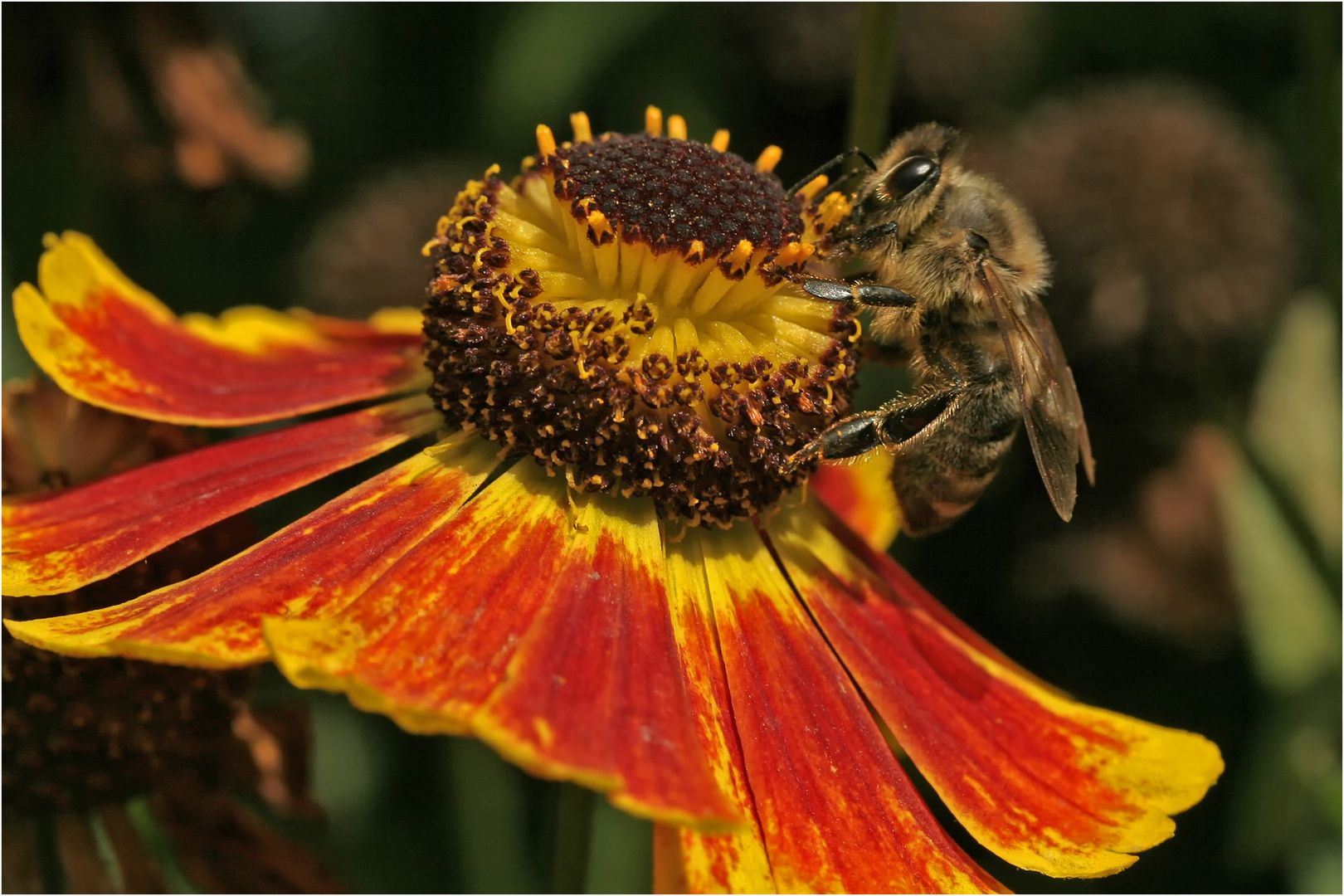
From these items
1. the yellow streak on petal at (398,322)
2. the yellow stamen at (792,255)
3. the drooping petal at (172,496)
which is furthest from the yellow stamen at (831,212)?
the yellow streak on petal at (398,322)

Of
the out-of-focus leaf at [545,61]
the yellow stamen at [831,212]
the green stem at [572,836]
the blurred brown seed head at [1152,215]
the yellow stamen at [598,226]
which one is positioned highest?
the out-of-focus leaf at [545,61]

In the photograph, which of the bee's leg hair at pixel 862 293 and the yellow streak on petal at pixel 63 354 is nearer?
the bee's leg hair at pixel 862 293

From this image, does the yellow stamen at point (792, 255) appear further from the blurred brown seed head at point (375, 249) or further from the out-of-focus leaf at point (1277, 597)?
the blurred brown seed head at point (375, 249)

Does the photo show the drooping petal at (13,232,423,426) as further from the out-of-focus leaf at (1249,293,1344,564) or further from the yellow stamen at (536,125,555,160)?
the out-of-focus leaf at (1249,293,1344,564)

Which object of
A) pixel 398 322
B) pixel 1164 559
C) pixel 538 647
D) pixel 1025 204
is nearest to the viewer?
pixel 538 647

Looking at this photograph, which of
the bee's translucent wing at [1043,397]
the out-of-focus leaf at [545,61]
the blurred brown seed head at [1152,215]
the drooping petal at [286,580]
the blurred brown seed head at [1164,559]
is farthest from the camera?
the out-of-focus leaf at [545,61]

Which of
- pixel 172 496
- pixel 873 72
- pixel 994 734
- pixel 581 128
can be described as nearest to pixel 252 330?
pixel 172 496

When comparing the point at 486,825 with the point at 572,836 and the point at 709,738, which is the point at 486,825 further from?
the point at 709,738
